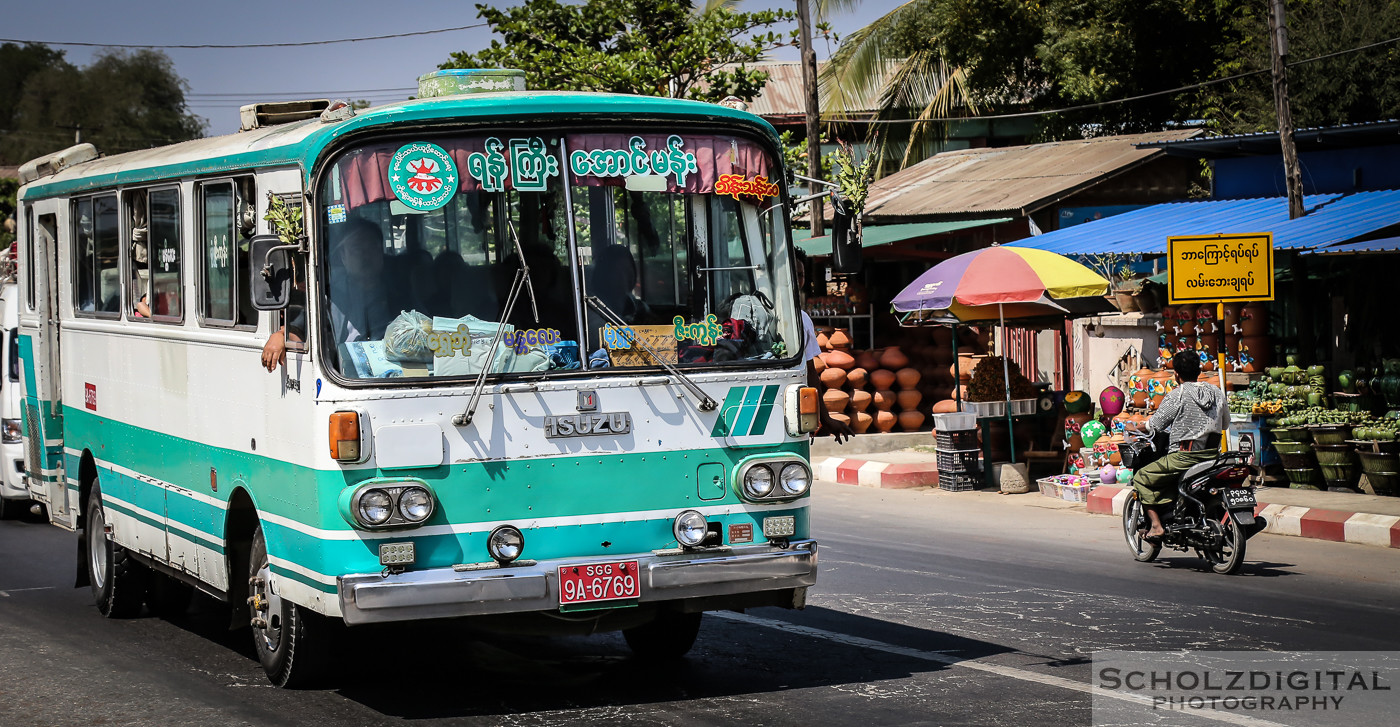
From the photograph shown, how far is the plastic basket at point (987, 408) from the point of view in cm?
1725

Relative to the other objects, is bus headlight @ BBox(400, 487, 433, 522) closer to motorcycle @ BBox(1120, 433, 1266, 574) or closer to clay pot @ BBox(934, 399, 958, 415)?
motorcycle @ BBox(1120, 433, 1266, 574)

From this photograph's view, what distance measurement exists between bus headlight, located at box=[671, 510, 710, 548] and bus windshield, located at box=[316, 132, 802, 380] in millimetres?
706

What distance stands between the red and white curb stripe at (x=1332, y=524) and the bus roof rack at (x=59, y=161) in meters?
9.07

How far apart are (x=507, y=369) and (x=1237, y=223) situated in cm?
1299

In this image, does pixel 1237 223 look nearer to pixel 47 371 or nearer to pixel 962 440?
pixel 962 440

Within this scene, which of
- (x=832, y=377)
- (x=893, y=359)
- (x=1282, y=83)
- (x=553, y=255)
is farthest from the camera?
(x=893, y=359)

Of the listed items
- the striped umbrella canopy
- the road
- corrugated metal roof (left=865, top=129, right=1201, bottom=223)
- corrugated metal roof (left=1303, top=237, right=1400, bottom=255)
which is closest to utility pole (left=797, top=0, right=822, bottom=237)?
corrugated metal roof (left=865, top=129, right=1201, bottom=223)

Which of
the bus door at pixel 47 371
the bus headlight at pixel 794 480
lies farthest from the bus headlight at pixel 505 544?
the bus door at pixel 47 371

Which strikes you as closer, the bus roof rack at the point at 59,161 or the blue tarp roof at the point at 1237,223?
the bus roof rack at the point at 59,161

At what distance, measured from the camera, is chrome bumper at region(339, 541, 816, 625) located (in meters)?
6.50

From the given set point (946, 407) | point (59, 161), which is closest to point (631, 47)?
point (946, 407)

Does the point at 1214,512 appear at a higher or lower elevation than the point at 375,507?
lower

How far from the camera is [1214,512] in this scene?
38.4 feet

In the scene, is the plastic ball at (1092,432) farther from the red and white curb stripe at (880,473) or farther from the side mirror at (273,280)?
the side mirror at (273,280)
